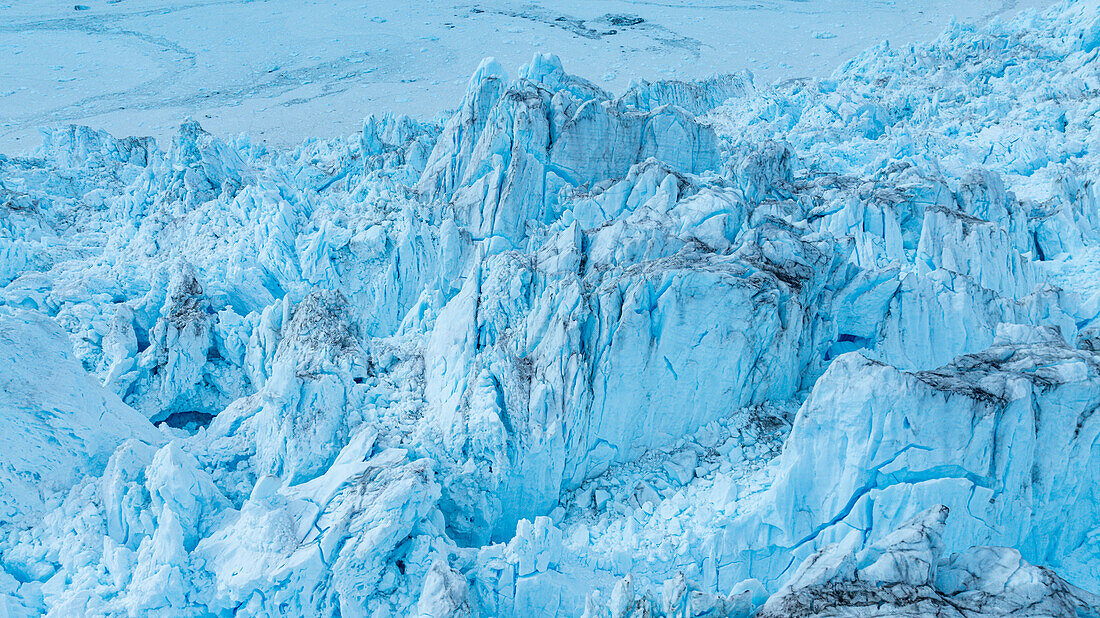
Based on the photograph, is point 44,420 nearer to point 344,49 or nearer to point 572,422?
point 572,422

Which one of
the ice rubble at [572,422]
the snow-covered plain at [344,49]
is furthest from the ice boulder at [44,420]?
the snow-covered plain at [344,49]

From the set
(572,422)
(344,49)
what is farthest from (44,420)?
(344,49)

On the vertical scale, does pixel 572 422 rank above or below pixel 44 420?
below

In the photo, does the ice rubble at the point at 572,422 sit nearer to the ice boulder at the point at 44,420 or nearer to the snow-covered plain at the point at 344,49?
the ice boulder at the point at 44,420

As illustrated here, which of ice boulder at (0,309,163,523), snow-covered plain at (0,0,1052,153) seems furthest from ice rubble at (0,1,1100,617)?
snow-covered plain at (0,0,1052,153)

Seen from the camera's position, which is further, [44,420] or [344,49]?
[344,49]

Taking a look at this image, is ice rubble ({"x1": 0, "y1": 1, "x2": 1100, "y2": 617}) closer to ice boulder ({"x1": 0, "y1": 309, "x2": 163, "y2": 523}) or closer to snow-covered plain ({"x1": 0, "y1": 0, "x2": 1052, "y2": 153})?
ice boulder ({"x1": 0, "y1": 309, "x2": 163, "y2": 523})
